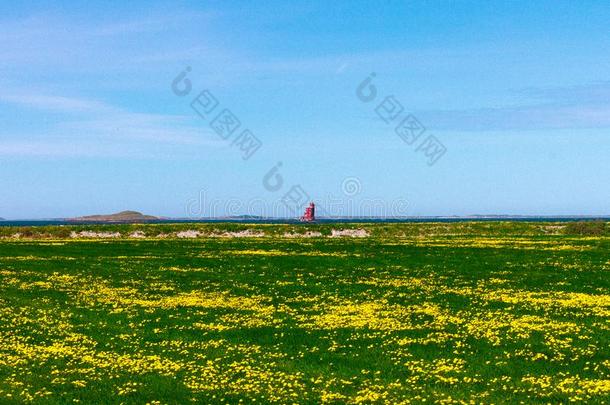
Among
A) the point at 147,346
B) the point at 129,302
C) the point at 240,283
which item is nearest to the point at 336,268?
the point at 240,283

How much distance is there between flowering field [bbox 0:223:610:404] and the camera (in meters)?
15.8

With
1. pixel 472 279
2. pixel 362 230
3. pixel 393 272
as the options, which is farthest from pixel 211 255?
pixel 362 230

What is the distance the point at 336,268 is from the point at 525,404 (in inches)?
1282

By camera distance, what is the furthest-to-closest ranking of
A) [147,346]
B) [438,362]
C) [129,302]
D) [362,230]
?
[362,230], [129,302], [147,346], [438,362]

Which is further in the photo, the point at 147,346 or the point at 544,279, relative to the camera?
the point at 544,279

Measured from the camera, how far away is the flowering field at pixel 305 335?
51.8ft

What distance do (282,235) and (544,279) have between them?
7681 cm

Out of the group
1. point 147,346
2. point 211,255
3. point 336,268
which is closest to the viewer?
point 147,346

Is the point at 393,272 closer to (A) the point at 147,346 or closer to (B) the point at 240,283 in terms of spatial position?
(B) the point at 240,283

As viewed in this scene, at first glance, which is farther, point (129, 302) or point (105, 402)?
point (129, 302)

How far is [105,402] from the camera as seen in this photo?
14961 millimetres

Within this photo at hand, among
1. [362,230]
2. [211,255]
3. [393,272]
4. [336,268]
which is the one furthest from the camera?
[362,230]

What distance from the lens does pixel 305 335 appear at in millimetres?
22141

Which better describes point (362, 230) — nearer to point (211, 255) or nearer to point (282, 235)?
point (282, 235)
